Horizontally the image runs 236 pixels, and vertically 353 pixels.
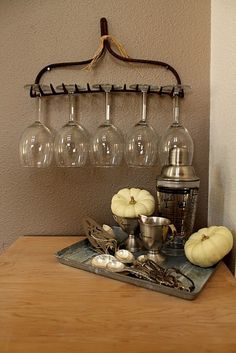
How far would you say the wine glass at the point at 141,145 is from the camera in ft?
2.96

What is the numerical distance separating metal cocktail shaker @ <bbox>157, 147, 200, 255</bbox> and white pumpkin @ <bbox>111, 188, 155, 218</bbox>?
0.04m

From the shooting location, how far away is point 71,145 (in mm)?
898

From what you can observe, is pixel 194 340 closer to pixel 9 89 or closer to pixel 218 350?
pixel 218 350

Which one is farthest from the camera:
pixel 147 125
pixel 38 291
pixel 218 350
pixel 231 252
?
pixel 147 125

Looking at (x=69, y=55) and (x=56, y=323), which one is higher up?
(x=69, y=55)

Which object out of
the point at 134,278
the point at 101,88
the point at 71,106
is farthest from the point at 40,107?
the point at 134,278

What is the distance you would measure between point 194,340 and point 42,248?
21.1 inches

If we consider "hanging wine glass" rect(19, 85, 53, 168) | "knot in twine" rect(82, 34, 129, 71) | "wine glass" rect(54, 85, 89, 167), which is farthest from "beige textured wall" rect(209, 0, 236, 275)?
"hanging wine glass" rect(19, 85, 53, 168)

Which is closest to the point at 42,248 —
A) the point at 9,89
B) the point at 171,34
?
the point at 9,89

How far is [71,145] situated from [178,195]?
35cm

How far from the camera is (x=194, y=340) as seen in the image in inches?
18.4

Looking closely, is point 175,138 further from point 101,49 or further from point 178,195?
point 101,49

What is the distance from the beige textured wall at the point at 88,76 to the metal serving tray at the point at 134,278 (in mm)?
195

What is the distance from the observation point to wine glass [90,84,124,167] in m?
0.90
